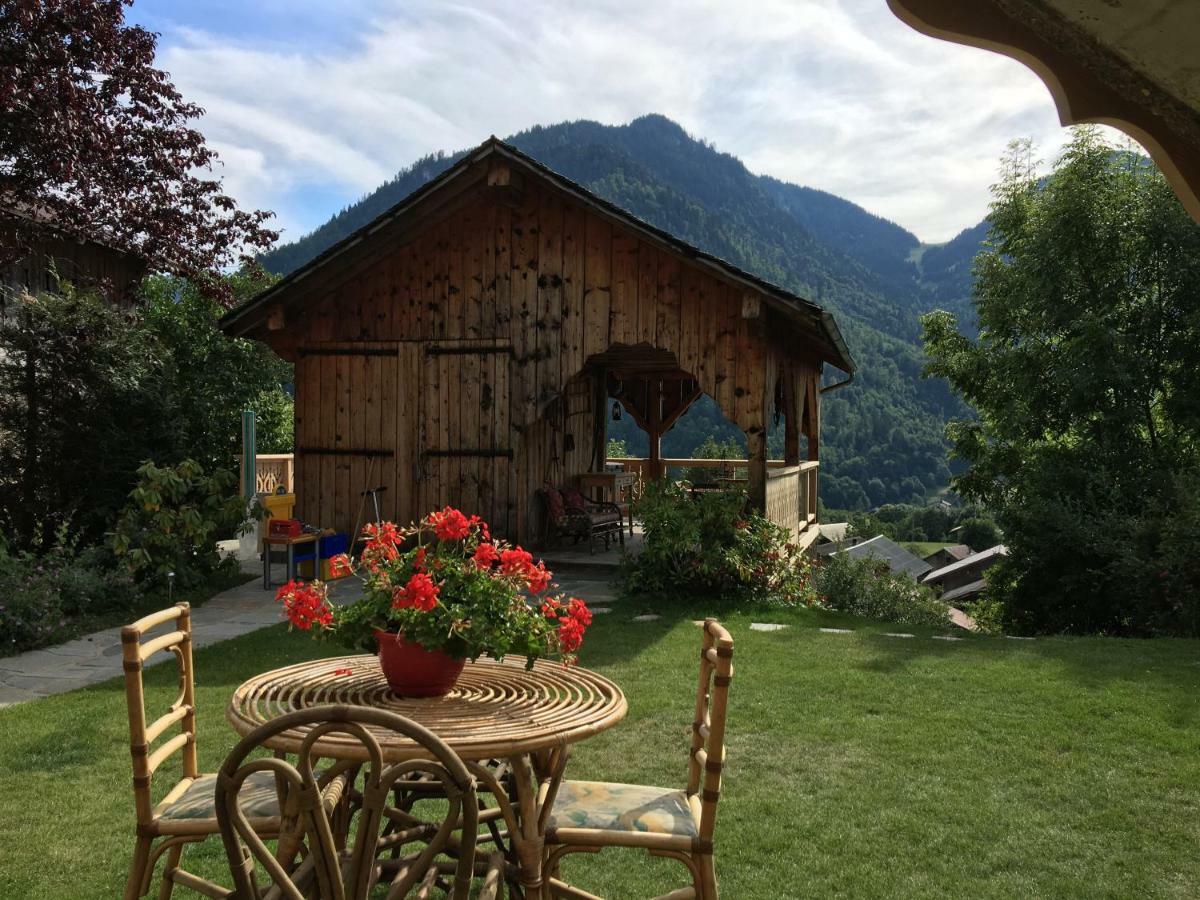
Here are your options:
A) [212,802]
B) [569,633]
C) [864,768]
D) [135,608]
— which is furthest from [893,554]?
[212,802]

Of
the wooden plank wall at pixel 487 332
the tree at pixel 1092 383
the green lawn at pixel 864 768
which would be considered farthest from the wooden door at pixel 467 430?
the tree at pixel 1092 383

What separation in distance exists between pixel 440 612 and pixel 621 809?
751 mm

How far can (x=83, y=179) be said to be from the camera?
11.7 meters

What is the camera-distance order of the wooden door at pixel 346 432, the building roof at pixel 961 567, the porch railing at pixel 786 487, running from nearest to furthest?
the porch railing at pixel 786 487, the wooden door at pixel 346 432, the building roof at pixel 961 567

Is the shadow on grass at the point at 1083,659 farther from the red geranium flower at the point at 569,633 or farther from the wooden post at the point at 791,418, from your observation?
the wooden post at the point at 791,418

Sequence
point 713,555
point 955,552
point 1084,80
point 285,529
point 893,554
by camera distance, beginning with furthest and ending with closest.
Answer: point 955,552
point 893,554
point 285,529
point 713,555
point 1084,80

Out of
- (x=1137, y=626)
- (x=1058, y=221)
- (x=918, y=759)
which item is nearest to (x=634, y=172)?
(x=1058, y=221)

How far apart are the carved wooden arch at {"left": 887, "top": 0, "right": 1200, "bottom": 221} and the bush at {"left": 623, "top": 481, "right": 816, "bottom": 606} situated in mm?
7475

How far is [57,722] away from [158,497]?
13.5ft

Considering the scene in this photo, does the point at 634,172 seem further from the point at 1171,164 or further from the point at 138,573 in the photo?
the point at 1171,164

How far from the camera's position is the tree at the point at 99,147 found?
34.5 ft

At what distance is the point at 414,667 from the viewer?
9.04ft

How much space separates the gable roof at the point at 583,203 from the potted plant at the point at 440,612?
675 cm

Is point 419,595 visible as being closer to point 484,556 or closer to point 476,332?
point 484,556
